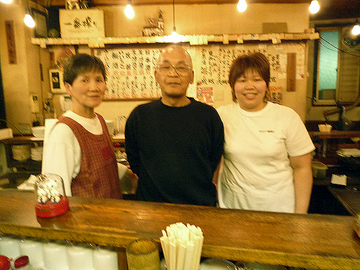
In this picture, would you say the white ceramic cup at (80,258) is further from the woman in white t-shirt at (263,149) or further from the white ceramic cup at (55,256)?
the woman in white t-shirt at (263,149)

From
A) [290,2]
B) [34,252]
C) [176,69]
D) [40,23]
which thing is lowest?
[34,252]

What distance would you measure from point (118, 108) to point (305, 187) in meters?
4.22

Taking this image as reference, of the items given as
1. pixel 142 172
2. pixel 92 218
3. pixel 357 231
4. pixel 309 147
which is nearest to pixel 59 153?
pixel 92 218

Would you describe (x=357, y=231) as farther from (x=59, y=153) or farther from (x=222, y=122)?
(x=59, y=153)

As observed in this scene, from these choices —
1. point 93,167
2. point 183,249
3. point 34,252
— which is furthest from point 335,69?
point 34,252

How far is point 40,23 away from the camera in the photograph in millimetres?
4887

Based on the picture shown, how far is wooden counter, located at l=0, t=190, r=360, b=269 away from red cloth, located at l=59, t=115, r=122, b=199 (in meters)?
0.29

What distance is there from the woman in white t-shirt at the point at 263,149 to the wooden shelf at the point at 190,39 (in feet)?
9.93

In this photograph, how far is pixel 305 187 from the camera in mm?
1984

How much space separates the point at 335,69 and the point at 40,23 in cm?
730

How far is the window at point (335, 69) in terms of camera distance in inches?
254

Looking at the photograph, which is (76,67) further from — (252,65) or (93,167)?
(252,65)

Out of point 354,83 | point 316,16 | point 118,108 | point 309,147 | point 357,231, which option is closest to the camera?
Result: point 357,231

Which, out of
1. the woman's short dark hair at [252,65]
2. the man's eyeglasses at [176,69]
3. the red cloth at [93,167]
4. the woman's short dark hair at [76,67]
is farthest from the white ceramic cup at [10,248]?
the woman's short dark hair at [252,65]
